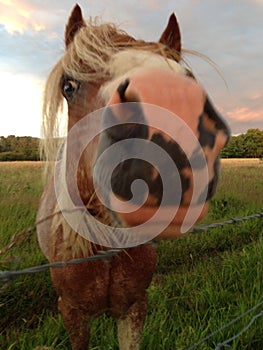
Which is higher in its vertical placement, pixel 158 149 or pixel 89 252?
pixel 158 149

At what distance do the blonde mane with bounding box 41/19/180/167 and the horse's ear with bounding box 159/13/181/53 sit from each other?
21cm

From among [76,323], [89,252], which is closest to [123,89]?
[89,252]

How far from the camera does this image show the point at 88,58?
162 cm

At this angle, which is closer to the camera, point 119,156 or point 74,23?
point 119,156

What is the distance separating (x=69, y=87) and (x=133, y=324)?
4.80ft

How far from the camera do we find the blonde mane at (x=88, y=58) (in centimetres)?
158

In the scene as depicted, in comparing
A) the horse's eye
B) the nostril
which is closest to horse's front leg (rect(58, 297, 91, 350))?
the horse's eye

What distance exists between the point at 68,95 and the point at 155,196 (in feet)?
2.84

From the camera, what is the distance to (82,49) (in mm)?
1682

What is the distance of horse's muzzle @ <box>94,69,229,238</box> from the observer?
42.9 inches

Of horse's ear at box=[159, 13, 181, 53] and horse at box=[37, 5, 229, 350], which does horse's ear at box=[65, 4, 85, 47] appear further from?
horse's ear at box=[159, 13, 181, 53]

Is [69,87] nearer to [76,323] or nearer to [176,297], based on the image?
[76,323]

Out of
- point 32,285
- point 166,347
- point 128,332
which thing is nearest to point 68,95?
point 128,332

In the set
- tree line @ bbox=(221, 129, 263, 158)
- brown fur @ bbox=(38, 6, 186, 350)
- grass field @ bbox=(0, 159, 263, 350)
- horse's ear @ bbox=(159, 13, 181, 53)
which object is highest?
horse's ear @ bbox=(159, 13, 181, 53)
